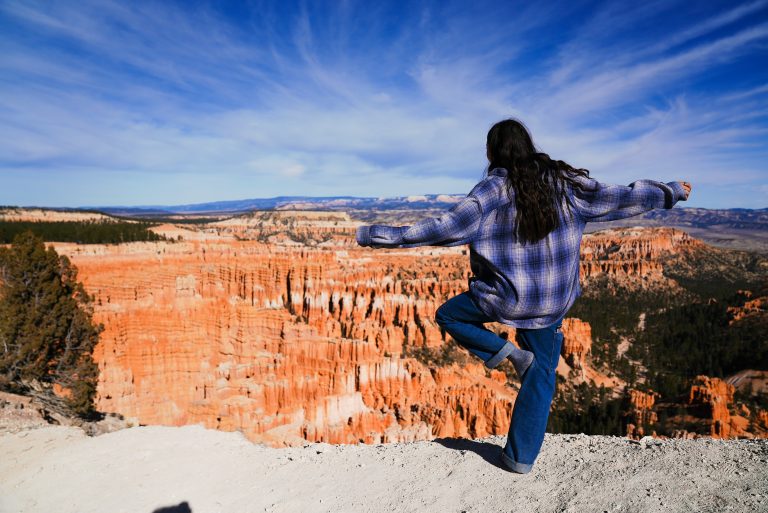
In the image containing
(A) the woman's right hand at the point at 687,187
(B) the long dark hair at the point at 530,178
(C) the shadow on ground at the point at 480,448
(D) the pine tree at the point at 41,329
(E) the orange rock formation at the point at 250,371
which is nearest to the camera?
(B) the long dark hair at the point at 530,178

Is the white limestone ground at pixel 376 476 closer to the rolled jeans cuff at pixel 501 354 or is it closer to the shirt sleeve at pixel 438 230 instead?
the rolled jeans cuff at pixel 501 354

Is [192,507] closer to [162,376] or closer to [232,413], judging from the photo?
[232,413]

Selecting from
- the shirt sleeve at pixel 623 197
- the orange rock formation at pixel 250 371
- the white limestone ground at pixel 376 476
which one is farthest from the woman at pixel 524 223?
the orange rock formation at pixel 250 371

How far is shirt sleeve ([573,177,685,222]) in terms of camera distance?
118 inches

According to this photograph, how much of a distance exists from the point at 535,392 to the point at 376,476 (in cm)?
195

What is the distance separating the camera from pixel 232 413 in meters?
22.6

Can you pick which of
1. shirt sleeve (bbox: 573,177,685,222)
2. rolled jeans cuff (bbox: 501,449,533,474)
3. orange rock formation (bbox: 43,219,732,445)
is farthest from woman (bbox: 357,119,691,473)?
orange rock formation (bbox: 43,219,732,445)

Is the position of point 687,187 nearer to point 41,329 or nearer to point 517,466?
point 517,466

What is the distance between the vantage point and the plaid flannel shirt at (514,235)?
9.79 feet

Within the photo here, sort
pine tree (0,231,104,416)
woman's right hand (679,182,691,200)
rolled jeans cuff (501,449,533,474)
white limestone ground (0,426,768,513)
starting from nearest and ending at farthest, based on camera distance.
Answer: woman's right hand (679,182,691,200) → white limestone ground (0,426,768,513) → rolled jeans cuff (501,449,533,474) → pine tree (0,231,104,416)

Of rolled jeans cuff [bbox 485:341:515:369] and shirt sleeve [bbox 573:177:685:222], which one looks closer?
shirt sleeve [bbox 573:177:685:222]

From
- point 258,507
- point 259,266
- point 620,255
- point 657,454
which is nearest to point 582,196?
point 657,454

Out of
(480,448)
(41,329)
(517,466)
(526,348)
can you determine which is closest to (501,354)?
(526,348)

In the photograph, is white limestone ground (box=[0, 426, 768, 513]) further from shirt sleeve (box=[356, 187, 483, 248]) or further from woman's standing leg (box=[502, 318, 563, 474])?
shirt sleeve (box=[356, 187, 483, 248])
